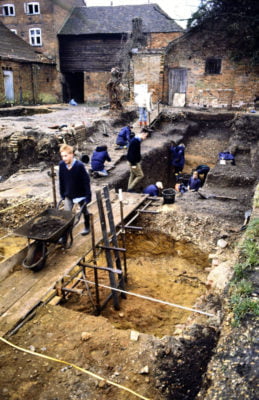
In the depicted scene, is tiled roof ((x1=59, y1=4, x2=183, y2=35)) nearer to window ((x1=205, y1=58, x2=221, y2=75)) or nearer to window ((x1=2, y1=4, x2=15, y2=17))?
window ((x1=2, y1=4, x2=15, y2=17))

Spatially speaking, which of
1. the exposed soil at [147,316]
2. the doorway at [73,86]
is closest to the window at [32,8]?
the doorway at [73,86]

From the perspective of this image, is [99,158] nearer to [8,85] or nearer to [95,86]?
[8,85]

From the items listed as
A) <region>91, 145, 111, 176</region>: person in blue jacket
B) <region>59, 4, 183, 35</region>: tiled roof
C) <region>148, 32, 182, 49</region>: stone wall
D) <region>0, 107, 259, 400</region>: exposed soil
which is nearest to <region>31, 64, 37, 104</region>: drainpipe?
<region>59, 4, 183, 35</region>: tiled roof

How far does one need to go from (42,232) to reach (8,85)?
76.1 feet

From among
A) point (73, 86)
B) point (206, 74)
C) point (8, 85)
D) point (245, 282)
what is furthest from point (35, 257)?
point (73, 86)

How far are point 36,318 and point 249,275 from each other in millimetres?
3160

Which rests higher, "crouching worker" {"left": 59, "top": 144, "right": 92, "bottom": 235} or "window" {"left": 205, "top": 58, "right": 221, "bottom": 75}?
"window" {"left": 205, "top": 58, "right": 221, "bottom": 75}

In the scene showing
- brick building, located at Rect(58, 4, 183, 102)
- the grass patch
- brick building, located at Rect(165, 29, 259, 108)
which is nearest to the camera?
the grass patch

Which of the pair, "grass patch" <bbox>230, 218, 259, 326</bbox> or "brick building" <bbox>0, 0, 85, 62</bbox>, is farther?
"brick building" <bbox>0, 0, 85, 62</bbox>

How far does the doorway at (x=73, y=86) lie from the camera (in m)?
32.9

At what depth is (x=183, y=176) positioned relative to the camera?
1458cm

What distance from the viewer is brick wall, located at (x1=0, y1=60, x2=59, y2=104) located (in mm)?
25016

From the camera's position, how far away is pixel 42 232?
221 inches

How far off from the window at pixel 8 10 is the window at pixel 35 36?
2811 mm
